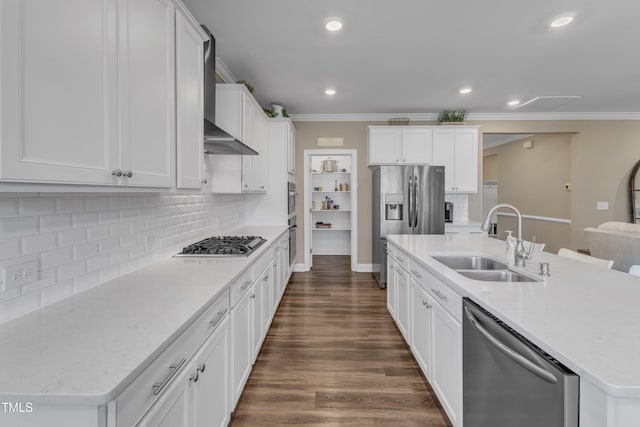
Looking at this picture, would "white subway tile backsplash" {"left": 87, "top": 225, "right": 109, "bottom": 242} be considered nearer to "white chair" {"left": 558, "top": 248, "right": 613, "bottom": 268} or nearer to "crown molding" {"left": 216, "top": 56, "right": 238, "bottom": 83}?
"crown molding" {"left": 216, "top": 56, "right": 238, "bottom": 83}

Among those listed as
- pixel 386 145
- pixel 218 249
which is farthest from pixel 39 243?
pixel 386 145

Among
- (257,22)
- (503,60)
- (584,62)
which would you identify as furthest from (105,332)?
(584,62)

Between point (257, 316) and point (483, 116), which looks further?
point (483, 116)

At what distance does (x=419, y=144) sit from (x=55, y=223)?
467 centimetres

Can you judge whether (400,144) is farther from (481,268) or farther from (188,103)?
(188,103)

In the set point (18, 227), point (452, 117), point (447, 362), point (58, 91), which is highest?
point (452, 117)

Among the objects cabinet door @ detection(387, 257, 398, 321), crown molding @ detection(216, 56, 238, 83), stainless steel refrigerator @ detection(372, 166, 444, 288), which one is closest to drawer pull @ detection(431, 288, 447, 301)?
cabinet door @ detection(387, 257, 398, 321)

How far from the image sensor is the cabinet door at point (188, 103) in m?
1.65

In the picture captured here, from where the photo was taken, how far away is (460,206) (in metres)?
5.33

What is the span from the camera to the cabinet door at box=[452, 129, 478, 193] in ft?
16.2

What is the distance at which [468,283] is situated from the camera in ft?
5.00

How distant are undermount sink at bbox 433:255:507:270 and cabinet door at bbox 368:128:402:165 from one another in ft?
9.34

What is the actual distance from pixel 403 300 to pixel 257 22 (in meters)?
2.65

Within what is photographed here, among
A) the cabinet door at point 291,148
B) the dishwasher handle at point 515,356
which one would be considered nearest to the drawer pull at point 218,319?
the dishwasher handle at point 515,356
